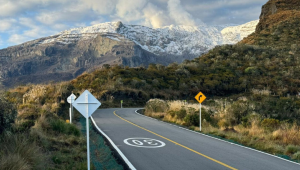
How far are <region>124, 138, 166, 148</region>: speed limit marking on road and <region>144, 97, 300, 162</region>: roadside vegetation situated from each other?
360cm

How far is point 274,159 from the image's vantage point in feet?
30.6

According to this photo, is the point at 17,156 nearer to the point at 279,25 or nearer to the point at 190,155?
the point at 190,155

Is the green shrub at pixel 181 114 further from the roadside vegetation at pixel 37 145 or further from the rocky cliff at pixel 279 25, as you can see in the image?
the rocky cliff at pixel 279 25

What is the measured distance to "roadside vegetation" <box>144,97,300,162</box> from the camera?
1169 cm

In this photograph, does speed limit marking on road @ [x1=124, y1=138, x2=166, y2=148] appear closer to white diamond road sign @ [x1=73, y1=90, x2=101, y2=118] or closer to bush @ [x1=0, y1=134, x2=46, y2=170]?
white diamond road sign @ [x1=73, y1=90, x2=101, y2=118]

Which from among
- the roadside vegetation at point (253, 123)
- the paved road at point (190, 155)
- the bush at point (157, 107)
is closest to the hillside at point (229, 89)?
the roadside vegetation at point (253, 123)

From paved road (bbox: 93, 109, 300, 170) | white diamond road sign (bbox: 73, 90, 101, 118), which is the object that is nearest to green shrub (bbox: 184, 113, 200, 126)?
paved road (bbox: 93, 109, 300, 170)

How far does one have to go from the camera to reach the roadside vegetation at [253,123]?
11688 millimetres

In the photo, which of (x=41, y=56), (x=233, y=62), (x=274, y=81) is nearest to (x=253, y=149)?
(x=274, y=81)

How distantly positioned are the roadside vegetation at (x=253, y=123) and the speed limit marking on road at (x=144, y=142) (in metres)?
3.60

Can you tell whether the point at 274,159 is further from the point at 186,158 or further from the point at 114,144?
the point at 114,144

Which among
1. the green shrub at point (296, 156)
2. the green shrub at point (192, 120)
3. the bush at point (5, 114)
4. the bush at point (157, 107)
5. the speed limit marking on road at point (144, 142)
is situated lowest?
the green shrub at point (296, 156)

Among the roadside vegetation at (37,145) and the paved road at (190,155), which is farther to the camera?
the paved road at (190,155)

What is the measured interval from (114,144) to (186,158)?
3.29 m
